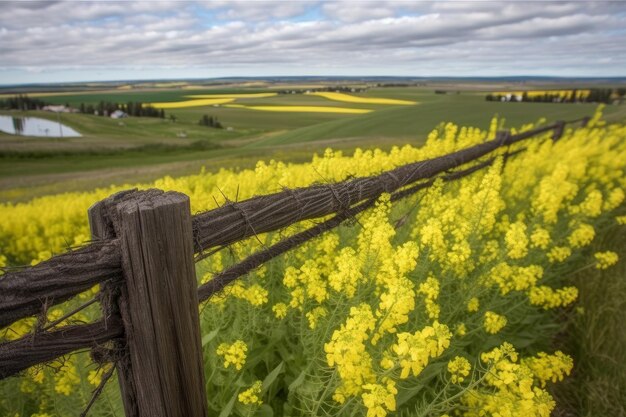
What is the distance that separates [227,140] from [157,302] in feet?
166

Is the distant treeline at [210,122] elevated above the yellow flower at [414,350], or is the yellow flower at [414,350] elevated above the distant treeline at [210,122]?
the yellow flower at [414,350]

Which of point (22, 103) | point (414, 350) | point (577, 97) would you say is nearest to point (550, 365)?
point (414, 350)

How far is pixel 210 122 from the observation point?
62.5 metres

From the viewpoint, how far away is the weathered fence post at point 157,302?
1.12 meters

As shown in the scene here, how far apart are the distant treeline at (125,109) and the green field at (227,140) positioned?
771cm

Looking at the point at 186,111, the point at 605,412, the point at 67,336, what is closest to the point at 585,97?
the point at 605,412

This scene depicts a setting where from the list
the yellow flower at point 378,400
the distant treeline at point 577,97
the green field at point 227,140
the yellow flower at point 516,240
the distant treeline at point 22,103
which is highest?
the distant treeline at point 22,103

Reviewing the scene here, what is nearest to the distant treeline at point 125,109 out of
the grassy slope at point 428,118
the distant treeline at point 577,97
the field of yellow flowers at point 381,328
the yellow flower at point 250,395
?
the grassy slope at point 428,118

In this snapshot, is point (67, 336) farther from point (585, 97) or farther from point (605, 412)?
point (585, 97)

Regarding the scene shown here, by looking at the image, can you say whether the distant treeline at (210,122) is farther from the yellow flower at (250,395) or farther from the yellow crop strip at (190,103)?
the yellow flower at (250,395)

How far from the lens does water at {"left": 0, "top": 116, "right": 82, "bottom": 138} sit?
208 ft

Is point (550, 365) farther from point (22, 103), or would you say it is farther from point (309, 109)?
point (22, 103)

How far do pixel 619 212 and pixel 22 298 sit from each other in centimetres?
769

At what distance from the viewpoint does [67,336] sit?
3.65ft
